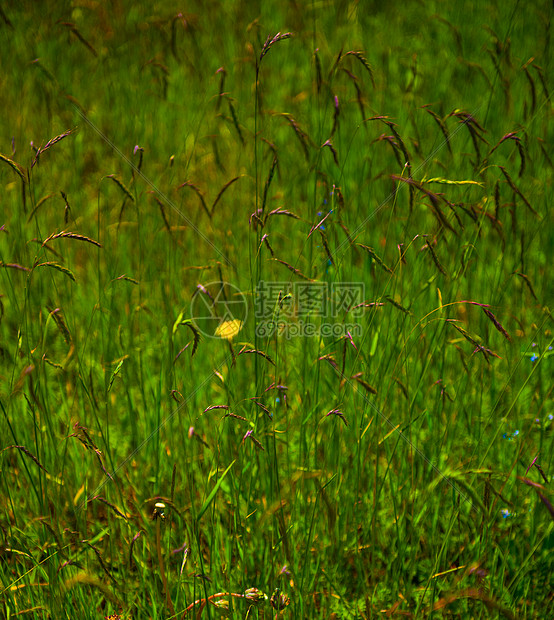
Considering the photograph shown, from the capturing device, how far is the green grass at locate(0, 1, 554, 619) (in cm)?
138

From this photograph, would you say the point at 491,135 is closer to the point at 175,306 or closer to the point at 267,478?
the point at 175,306

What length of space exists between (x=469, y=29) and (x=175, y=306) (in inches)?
119

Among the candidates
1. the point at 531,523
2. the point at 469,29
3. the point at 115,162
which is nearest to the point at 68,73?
the point at 115,162

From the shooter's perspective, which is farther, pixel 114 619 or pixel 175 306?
pixel 175 306

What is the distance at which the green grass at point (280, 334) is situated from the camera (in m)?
1.38

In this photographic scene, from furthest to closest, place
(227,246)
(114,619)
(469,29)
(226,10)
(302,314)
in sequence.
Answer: (226,10)
(469,29)
(227,246)
(302,314)
(114,619)

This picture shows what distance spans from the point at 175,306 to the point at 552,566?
1566 millimetres

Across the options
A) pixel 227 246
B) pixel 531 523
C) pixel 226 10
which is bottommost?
pixel 531 523

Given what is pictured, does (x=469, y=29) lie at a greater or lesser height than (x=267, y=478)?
greater

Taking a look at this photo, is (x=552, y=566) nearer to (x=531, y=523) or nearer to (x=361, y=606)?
(x=531, y=523)

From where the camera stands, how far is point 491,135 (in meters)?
2.80

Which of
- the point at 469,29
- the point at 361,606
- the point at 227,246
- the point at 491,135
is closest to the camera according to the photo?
the point at 361,606

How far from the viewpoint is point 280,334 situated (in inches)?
63.1

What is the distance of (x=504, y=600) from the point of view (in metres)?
1.40
